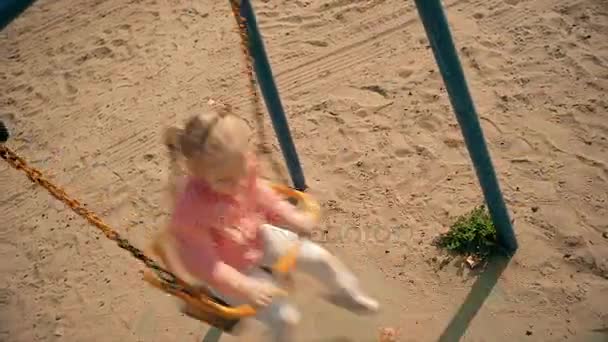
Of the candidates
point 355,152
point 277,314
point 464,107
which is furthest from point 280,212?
point 355,152

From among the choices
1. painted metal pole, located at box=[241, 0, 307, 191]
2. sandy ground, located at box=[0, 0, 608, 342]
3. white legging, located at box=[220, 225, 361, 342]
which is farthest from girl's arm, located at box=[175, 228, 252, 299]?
painted metal pole, located at box=[241, 0, 307, 191]

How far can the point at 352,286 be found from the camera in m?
2.56

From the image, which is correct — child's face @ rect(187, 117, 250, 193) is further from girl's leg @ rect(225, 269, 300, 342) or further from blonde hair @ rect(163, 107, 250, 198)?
girl's leg @ rect(225, 269, 300, 342)

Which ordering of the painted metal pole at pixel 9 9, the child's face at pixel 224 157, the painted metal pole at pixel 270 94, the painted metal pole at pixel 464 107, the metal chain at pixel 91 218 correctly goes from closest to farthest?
the child's face at pixel 224 157, the metal chain at pixel 91 218, the painted metal pole at pixel 464 107, the painted metal pole at pixel 9 9, the painted metal pole at pixel 270 94

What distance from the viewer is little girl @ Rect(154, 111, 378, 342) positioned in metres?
2.12

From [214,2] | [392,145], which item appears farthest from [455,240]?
[214,2]

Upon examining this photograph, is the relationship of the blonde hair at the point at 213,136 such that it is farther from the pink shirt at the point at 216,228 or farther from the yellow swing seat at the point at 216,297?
the yellow swing seat at the point at 216,297

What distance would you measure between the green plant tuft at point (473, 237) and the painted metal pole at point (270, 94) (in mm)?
784

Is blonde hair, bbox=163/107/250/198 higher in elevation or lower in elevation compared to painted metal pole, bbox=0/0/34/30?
lower

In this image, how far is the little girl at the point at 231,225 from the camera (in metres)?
2.12

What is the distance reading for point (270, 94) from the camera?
120 inches

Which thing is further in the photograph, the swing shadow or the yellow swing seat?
the swing shadow

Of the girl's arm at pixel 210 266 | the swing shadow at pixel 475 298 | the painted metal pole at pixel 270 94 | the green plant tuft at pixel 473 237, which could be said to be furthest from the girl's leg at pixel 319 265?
the painted metal pole at pixel 270 94

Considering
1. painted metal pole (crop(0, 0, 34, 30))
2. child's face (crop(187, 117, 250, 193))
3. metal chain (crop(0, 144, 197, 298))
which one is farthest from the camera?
painted metal pole (crop(0, 0, 34, 30))
